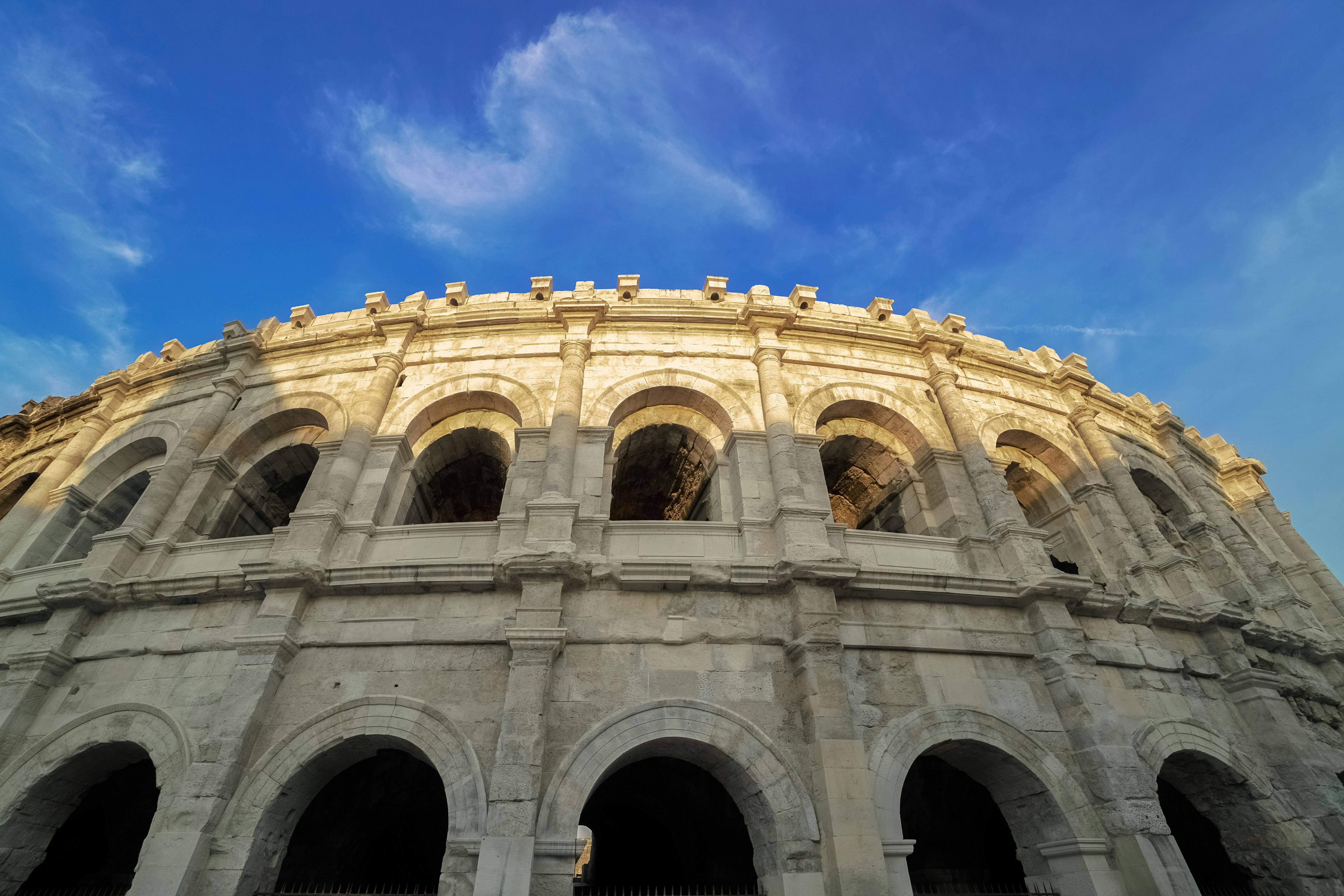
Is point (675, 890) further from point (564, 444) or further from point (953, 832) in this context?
point (564, 444)

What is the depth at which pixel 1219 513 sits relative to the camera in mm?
12422

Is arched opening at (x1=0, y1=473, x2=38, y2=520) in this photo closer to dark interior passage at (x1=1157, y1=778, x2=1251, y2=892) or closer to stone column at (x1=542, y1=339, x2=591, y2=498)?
stone column at (x1=542, y1=339, x2=591, y2=498)

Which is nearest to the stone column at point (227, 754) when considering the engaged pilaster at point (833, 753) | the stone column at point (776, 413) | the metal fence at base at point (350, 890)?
the metal fence at base at point (350, 890)

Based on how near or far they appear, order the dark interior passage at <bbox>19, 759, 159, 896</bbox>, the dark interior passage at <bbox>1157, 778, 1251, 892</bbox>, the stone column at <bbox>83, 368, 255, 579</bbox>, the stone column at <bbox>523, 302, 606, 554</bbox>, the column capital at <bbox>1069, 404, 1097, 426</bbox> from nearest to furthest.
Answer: the stone column at <bbox>523, 302, 606, 554</bbox>, the stone column at <bbox>83, 368, 255, 579</bbox>, the dark interior passage at <bbox>19, 759, 159, 896</bbox>, the dark interior passage at <bbox>1157, 778, 1251, 892</bbox>, the column capital at <bbox>1069, 404, 1097, 426</bbox>

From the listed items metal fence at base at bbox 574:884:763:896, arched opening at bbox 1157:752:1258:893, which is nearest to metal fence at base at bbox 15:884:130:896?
metal fence at base at bbox 574:884:763:896

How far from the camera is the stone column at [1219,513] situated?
449 inches

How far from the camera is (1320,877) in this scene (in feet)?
24.6

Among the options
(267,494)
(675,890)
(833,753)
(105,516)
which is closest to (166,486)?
(267,494)

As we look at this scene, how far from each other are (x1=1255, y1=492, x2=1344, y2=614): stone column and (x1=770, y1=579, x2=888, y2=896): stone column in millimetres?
13104

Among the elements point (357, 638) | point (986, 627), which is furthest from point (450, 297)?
point (986, 627)

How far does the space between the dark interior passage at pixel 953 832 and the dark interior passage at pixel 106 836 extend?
1160 centimetres

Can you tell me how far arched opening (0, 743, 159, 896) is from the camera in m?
7.34

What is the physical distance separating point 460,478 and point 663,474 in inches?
155

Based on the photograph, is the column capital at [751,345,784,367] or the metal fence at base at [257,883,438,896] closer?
the metal fence at base at [257,883,438,896]
